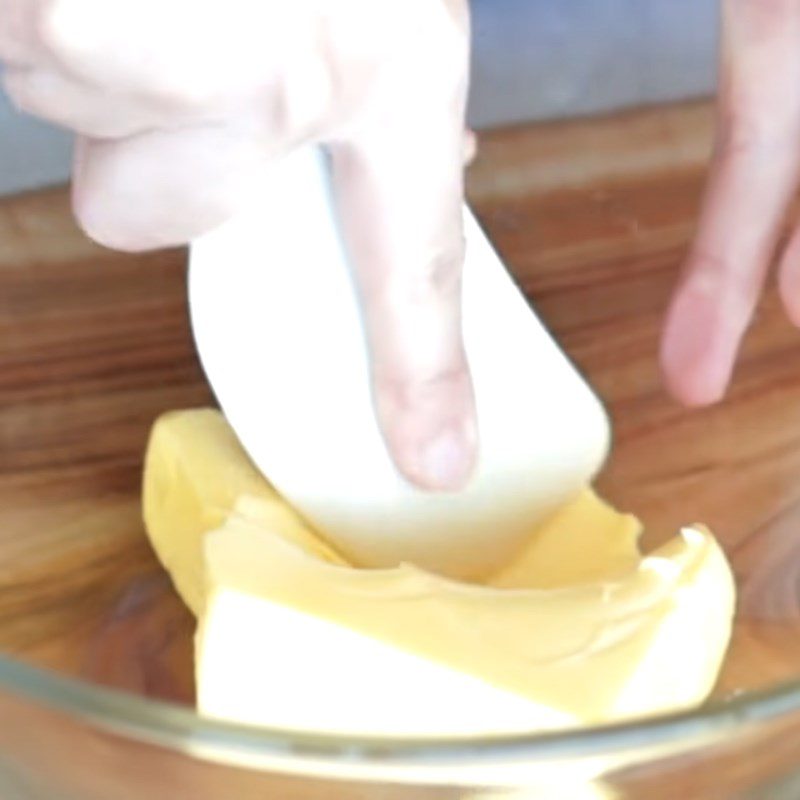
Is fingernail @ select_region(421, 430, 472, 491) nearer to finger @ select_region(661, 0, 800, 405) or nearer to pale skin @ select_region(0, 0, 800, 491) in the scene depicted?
pale skin @ select_region(0, 0, 800, 491)

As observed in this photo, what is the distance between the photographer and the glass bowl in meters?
0.28

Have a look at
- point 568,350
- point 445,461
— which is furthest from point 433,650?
point 568,350

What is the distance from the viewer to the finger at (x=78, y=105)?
360 millimetres

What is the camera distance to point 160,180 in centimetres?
38

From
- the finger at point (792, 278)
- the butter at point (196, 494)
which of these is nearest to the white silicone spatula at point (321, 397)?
the butter at point (196, 494)

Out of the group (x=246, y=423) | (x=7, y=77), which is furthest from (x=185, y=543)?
(x=7, y=77)

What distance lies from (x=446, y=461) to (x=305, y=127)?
13 centimetres

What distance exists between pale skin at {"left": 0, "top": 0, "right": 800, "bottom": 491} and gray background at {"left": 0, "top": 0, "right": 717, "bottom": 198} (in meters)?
0.24

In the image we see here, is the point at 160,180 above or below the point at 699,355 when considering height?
above

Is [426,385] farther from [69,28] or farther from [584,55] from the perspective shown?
[584,55]

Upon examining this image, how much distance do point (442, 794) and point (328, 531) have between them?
0.20m

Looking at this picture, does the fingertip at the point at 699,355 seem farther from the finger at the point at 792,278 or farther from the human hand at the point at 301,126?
the human hand at the point at 301,126

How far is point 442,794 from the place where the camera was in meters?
0.28

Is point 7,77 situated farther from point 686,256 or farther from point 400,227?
point 686,256
